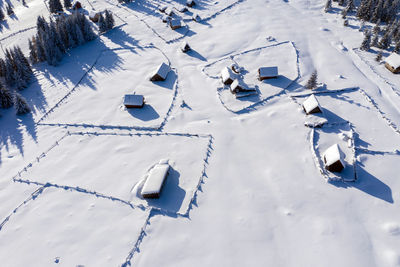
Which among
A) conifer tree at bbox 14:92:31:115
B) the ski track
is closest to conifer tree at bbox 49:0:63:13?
conifer tree at bbox 14:92:31:115

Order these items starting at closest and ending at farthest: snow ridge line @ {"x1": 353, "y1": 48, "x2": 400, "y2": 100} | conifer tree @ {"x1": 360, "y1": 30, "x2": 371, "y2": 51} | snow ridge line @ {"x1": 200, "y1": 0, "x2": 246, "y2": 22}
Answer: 1. snow ridge line @ {"x1": 353, "y1": 48, "x2": 400, "y2": 100}
2. conifer tree @ {"x1": 360, "y1": 30, "x2": 371, "y2": 51}
3. snow ridge line @ {"x1": 200, "y1": 0, "x2": 246, "y2": 22}

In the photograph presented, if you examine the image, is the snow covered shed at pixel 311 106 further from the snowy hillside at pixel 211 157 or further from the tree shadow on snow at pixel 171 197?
the tree shadow on snow at pixel 171 197

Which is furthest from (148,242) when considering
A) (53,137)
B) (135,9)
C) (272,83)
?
(135,9)

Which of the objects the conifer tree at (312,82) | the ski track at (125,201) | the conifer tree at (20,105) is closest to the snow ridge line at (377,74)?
the conifer tree at (312,82)

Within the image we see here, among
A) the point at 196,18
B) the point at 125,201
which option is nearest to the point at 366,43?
the point at 196,18

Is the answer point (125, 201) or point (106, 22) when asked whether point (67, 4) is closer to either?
point (106, 22)

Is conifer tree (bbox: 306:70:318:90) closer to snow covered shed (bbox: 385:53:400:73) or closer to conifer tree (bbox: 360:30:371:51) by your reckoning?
snow covered shed (bbox: 385:53:400:73)
